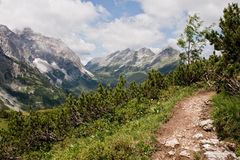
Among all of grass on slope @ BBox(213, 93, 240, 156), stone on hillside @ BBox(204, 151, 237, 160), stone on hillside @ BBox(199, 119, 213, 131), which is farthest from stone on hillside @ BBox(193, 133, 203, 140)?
stone on hillside @ BBox(204, 151, 237, 160)

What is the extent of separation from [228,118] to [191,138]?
2.99 meters

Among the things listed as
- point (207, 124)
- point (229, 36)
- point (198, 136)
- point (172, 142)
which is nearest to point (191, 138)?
point (198, 136)

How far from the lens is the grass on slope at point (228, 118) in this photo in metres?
22.8

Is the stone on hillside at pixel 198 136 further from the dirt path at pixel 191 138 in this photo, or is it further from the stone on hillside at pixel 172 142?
the stone on hillside at pixel 172 142

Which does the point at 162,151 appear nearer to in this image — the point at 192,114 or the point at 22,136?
the point at 192,114

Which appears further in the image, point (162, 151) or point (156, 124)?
point (156, 124)

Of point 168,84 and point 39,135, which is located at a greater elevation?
point 168,84

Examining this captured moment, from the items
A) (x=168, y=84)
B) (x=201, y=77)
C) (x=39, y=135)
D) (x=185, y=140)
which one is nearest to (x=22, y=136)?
(x=39, y=135)

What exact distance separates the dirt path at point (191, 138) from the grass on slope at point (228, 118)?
1.84 ft

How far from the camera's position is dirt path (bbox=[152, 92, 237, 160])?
21078 mm

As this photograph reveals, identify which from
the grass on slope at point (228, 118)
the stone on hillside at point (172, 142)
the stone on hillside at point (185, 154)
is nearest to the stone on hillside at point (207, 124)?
the grass on slope at point (228, 118)

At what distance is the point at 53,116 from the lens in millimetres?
53625

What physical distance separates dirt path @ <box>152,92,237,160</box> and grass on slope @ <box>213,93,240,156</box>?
22.1 inches

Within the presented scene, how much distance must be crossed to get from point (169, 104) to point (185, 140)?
9.33 m
